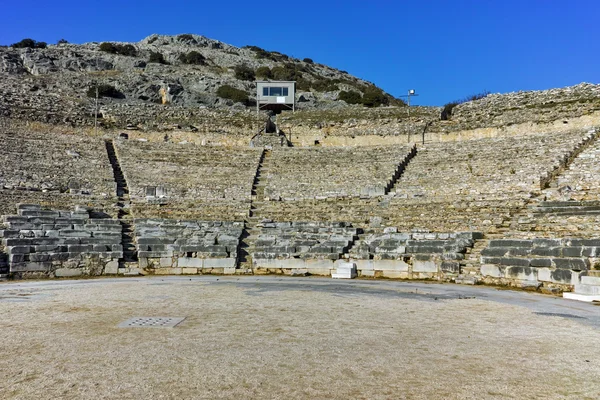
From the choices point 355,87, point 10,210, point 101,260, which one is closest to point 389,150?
point 101,260

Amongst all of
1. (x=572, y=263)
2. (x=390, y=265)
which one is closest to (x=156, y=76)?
(x=390, y=265)

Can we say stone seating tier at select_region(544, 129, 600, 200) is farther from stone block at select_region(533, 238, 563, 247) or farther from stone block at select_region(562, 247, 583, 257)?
stone block at select_region(562, 247, 583, 257)

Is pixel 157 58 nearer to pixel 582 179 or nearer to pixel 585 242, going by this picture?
pixel 582 179

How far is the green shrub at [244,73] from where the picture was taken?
52531mm

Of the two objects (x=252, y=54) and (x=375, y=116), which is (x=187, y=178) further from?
(x=252, y=54)

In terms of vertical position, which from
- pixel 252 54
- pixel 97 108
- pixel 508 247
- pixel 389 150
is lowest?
pixel 508 247

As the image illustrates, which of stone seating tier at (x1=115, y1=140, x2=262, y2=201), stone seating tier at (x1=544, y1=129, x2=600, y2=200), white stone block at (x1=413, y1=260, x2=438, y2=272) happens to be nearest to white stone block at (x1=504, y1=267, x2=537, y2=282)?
white stone block at (x1=413, y1=260, x2=438, y2=272)

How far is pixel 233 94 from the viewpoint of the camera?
43.0 m

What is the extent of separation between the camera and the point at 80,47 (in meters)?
54.8

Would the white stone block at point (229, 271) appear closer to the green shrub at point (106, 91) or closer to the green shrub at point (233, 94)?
the green shrub at point (106, 91)

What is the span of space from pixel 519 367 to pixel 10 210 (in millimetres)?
16790

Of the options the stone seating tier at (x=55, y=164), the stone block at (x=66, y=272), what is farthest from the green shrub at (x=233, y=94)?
the stone block at (x=66, y=272)

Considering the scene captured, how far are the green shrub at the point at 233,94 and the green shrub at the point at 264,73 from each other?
480 inches

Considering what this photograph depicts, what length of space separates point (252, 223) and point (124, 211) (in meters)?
4.92
